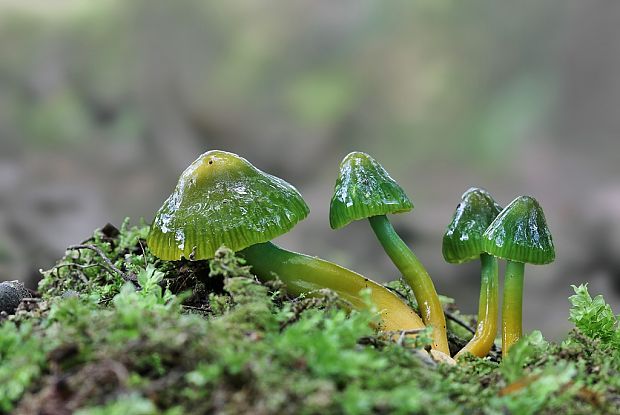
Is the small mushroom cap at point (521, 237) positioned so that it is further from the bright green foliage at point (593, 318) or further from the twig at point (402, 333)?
the twig at point (402, 333)

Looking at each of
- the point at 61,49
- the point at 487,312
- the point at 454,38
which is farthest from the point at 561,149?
the point at 61,49

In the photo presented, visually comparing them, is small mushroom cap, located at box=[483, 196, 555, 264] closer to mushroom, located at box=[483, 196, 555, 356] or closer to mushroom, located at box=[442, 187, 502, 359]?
mushroom, located at box=[483, 196, 555, 356]

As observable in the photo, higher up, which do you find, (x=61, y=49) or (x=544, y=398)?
(x=61, y=49)

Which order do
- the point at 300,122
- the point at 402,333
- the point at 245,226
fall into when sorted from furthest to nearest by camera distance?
1. the point at 300,122
2. the point at 245,226
3. the point at 402,333

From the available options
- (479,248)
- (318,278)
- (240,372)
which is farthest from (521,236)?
(240,372)

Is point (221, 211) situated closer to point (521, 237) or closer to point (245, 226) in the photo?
point (245, 226)

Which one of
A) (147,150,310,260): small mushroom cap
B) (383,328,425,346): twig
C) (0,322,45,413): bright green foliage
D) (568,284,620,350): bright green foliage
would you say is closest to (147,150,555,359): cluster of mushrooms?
(147,150,310,260): small mushroom cap

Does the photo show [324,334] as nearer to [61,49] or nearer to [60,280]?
[60,280]
